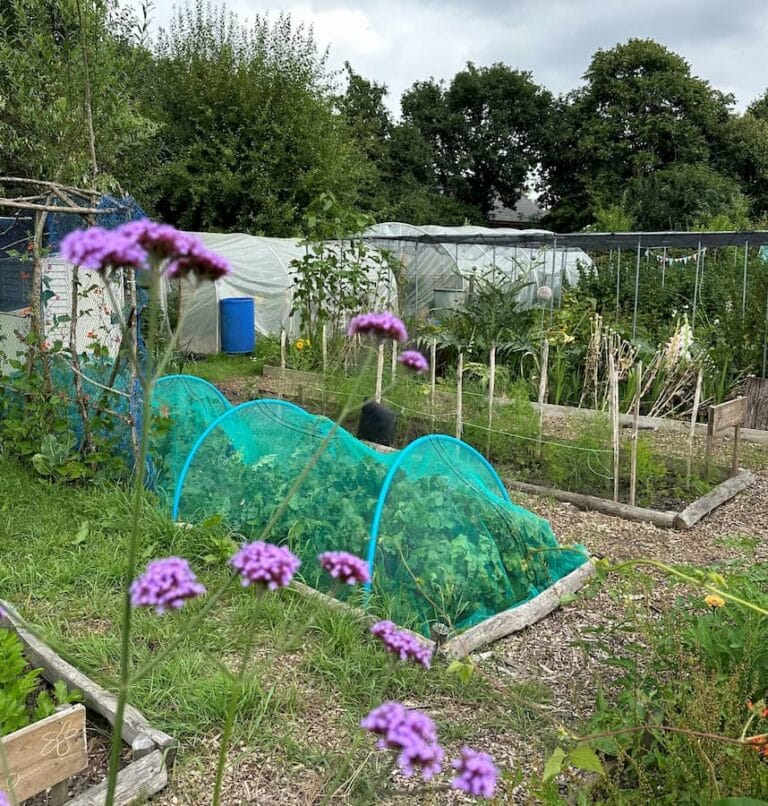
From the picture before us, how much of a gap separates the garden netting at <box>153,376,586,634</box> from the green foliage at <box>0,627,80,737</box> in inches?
43.7

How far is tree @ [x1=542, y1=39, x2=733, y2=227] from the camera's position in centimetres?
3134

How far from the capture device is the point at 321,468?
4160 mm

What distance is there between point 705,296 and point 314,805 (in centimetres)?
1055

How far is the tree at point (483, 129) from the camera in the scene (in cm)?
3794

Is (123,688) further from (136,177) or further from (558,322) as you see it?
(136,177)

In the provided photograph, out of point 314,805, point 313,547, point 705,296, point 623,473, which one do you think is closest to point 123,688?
point 314,805

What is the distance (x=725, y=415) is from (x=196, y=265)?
19.7 ft

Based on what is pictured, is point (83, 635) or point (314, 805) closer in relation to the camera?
point (314, 805)

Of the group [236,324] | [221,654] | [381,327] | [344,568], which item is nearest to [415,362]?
[381,327]

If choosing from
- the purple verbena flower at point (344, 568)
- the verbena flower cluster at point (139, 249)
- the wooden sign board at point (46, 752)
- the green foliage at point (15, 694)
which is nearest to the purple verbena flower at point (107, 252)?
the verbena flower cluster at point (139, 249)

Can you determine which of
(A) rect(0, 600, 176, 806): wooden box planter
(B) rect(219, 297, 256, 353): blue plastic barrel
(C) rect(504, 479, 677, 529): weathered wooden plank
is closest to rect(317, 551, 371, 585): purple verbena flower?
(A) rect(0, 600, 176, 806): wooden box planter

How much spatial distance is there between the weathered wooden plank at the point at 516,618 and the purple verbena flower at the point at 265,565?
2.38 meters

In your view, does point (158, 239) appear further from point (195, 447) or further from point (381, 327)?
point (195, 447)

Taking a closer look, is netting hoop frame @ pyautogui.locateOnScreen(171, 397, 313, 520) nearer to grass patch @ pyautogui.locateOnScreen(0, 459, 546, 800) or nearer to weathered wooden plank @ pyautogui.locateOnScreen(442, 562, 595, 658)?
grass patch @ pyautogui.locateOnScreen(0, 459, 546, 800)
